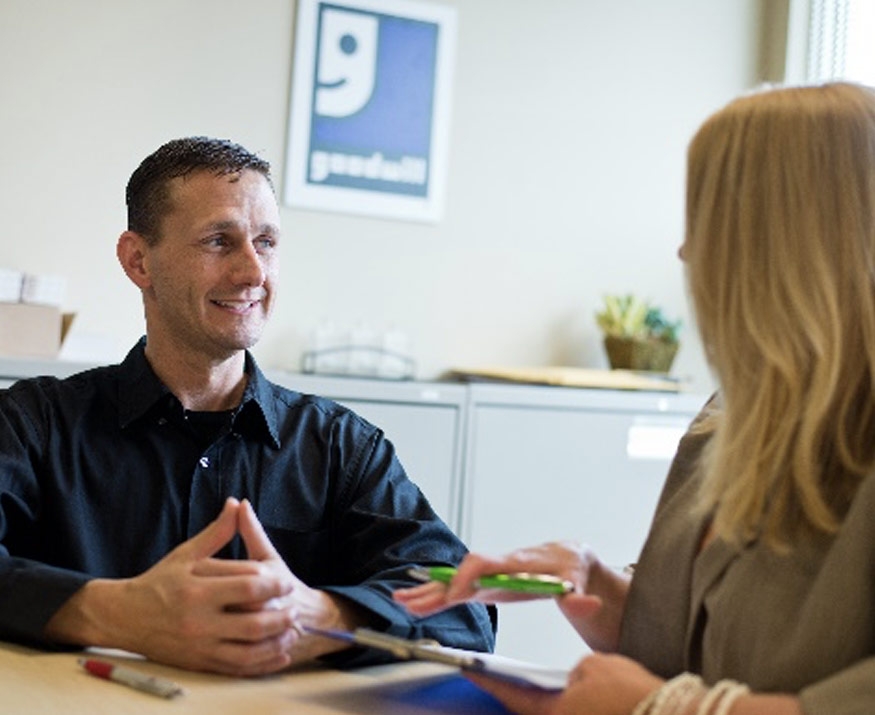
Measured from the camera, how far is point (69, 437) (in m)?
2.04

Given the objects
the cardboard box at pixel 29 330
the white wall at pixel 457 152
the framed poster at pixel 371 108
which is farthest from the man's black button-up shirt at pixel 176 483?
the framed poster at pixel 371 108

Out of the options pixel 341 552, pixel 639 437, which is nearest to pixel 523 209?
pixel 639 437

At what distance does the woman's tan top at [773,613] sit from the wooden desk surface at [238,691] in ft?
0.68

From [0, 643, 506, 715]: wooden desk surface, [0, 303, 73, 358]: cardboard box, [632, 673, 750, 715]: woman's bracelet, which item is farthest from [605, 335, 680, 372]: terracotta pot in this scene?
[632, 673, 750, 715]: woman's bracelet

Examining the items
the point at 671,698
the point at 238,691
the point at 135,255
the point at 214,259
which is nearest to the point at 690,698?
the point at 671,698

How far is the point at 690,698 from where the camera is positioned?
1183 millimetres

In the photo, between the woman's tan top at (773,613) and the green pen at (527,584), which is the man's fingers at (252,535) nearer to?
the green pen at (527,584)

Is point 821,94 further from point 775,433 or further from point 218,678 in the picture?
point 218,678

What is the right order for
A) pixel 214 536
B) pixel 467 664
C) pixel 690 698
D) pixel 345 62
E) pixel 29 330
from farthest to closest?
pixel 345 62 < pixel 29 330 < pixel 214 536 < pixel 467 664 < pixel 690 698

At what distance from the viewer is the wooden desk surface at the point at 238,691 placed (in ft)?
4.47

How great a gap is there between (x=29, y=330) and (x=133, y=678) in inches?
89.9

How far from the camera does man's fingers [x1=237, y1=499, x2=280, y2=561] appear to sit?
63.7 inches

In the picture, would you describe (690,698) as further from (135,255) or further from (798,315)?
(135,255)

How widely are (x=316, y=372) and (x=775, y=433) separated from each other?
9.61 ft
